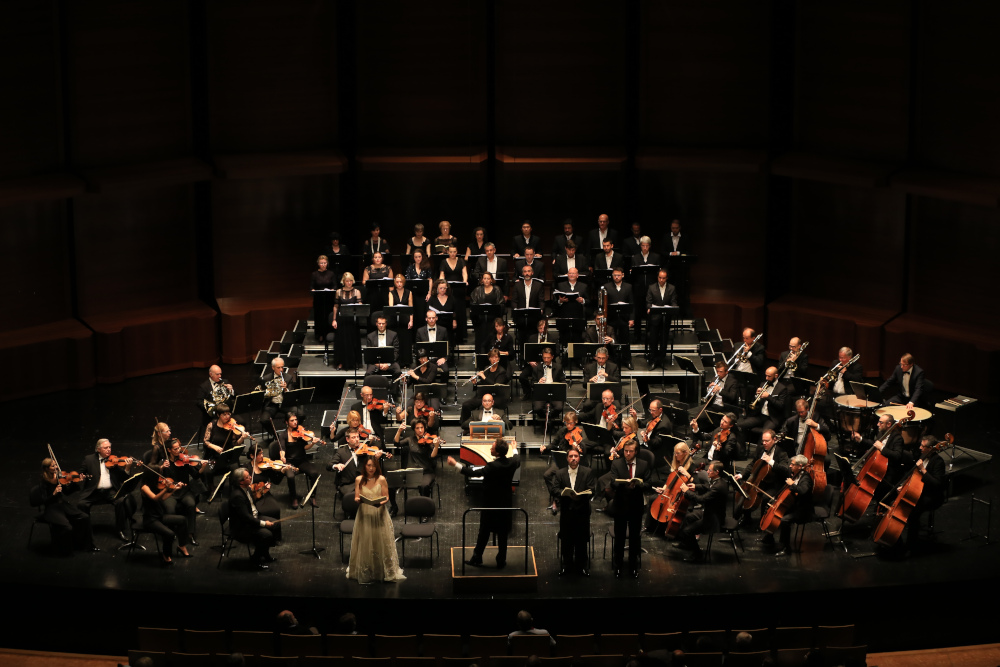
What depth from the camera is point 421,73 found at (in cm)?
2114

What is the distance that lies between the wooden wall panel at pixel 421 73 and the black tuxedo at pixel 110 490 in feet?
27.6

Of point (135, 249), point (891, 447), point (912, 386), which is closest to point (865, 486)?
point (891, 447)

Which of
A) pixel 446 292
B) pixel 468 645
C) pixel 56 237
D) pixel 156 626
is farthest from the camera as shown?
pixel 56 237

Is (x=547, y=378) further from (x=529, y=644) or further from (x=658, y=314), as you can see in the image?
(x=529, y=644)

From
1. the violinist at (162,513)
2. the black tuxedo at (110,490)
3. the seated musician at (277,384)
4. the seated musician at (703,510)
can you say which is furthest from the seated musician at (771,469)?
the black tuxedo at (110,490)

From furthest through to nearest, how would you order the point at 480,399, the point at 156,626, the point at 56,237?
the point at 56,237, the point at 480,399, the point at 156,626

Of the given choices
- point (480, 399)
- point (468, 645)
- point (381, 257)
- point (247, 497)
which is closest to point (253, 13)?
point (381, 257)

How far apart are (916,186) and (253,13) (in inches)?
370

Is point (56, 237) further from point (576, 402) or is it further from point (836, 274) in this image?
point (836, 274)

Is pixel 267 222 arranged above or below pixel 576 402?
above

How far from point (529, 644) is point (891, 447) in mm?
4656

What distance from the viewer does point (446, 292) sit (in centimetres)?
1766

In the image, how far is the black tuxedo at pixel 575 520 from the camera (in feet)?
44.5

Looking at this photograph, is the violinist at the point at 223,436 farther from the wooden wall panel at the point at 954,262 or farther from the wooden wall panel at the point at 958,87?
the wooden wall panel at the point at 958,87
